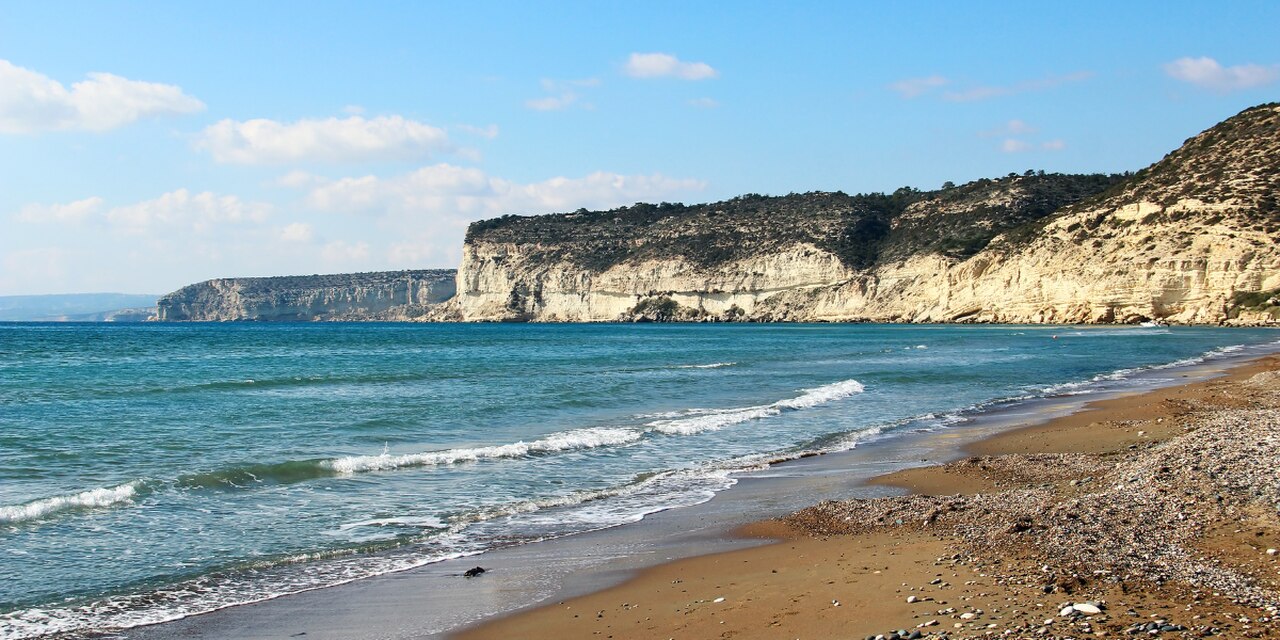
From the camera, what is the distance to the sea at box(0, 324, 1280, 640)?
349 inches

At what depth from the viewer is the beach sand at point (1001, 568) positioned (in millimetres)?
5828

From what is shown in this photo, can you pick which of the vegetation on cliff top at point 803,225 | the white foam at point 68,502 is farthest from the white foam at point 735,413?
the vegetation on cliff top at point 803,225

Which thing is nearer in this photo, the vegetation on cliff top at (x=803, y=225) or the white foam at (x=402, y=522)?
the white foam at (x=402, y=522)

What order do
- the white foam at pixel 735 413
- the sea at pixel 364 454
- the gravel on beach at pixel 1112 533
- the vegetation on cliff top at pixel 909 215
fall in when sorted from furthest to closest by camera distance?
the vegetation on cliff top at pixel 909 215
the white foam at pixel 735 413
the sea at pixel 364 454
the gravel on beach at pixel 1112 533

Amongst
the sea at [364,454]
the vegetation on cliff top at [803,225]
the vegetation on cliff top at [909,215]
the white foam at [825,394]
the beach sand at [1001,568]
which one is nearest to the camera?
the beach sand at [1001,568]

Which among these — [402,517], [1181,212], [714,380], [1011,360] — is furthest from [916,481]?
[1181,212]

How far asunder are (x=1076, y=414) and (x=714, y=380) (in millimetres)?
14105

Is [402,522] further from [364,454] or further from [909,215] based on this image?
[909,215]

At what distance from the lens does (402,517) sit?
11016mm

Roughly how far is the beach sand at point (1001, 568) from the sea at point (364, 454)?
8.17 ft

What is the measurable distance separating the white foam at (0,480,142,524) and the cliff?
76.1 meters

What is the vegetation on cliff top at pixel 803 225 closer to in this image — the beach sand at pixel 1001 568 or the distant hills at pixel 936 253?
the distant hills at pixel 936 253

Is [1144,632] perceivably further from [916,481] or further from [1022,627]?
[916,481]

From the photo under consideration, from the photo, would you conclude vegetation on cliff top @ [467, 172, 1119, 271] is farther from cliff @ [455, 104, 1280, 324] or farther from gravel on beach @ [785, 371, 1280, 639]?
gravel on beach @ [785, 371, 1280, 639]
